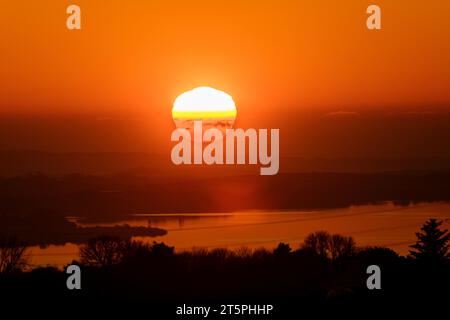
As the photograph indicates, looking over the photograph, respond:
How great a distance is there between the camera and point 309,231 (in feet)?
146

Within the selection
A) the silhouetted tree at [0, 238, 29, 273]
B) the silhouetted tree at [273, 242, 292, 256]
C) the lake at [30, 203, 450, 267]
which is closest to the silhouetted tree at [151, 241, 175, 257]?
the lake at [30, 203, 450, 267]

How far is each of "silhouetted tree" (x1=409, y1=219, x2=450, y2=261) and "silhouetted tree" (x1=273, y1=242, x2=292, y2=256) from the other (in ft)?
18.5

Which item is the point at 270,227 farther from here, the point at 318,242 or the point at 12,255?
the point at 12,255

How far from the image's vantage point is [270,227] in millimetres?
43531

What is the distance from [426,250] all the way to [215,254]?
30.8 ft

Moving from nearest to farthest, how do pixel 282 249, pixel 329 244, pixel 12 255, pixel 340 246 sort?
1. pixel 12 255
2. pixel 282 249
3. pixel 340 246
4. pixel 329 244

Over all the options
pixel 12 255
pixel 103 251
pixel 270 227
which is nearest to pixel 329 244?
pixel 270 227

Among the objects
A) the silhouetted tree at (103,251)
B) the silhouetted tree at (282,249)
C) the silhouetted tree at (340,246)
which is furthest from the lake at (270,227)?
the silhouetted tree at (103,251)

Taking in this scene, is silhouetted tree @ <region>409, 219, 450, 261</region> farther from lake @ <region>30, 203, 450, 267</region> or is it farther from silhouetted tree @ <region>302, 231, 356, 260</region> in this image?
silhouetted tree @ <region>302, 231, 356, 260</region>

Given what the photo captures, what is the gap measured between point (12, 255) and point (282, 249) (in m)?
12.3

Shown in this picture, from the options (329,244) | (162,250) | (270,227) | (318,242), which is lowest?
(162,250)
